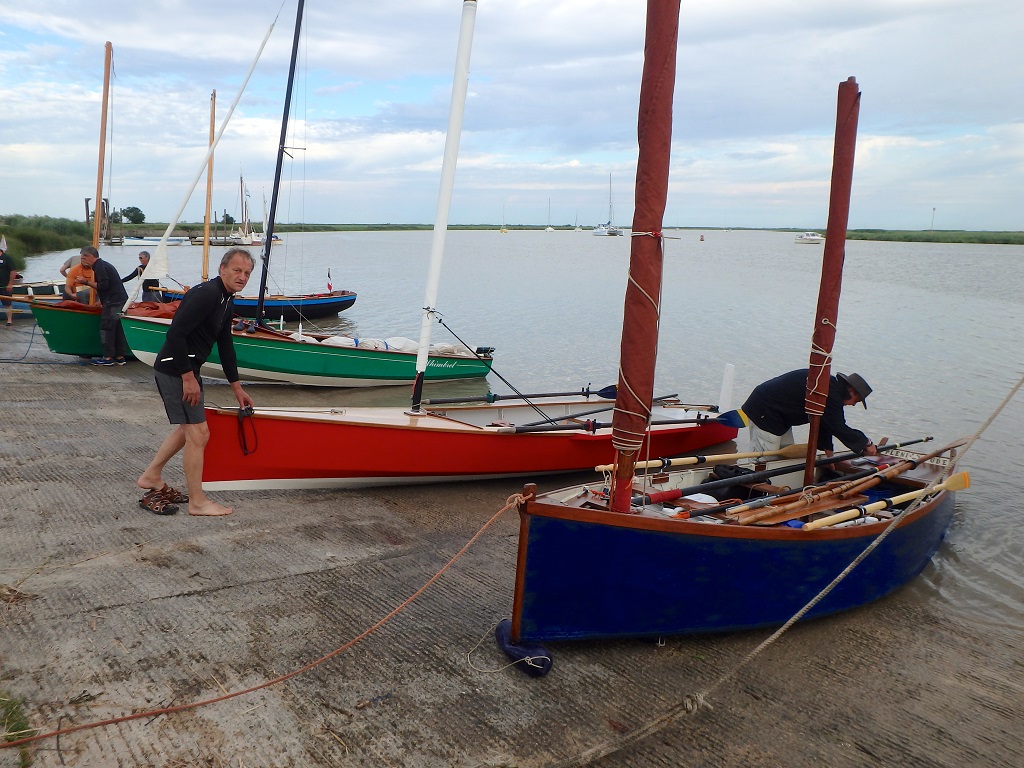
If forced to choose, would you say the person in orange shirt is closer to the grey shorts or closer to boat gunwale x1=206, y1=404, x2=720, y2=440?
boat gunwale x1=206, y1=404, x2=720, y2=440

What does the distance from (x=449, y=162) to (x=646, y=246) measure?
3.64 m

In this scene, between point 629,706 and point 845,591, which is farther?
point 845,591

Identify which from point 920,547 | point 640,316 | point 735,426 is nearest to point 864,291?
point 735,426

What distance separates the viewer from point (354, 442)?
698 cm

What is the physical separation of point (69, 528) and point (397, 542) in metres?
2.38

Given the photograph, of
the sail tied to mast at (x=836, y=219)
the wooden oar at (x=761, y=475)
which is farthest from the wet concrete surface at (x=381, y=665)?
the sail tied to mast at (x=836, y=219)

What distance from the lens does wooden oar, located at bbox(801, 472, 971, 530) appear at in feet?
16.0

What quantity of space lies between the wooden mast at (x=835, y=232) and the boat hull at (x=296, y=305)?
1505cm

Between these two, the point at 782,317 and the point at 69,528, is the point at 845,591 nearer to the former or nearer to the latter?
the point at 69,528

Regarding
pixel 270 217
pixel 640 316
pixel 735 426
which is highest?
pixel 270 217

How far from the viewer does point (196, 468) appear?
593cm

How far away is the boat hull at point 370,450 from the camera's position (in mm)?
6598

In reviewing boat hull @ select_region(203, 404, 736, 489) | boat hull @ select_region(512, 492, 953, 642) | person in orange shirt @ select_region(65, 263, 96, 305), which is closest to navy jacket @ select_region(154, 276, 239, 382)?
boat hull @ select_region(203, 404, 736, 489)

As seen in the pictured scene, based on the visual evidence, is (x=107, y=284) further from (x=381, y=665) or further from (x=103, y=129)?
(x=381, y=665)
